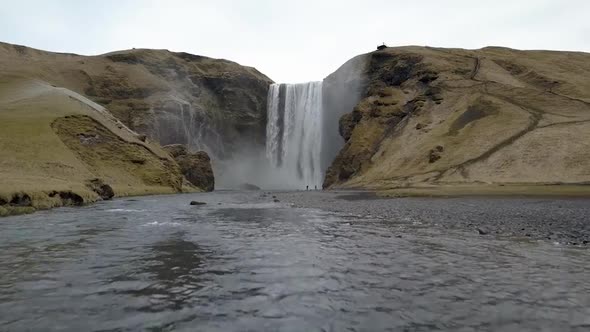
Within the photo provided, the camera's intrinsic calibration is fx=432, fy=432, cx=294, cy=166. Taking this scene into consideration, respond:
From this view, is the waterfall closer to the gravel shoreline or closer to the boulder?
the boulder

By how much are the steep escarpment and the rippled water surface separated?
331 feet

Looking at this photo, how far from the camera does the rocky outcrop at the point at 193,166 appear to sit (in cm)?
9219

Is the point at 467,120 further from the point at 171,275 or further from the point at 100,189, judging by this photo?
the point at 171,275

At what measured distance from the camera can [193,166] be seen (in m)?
93.2

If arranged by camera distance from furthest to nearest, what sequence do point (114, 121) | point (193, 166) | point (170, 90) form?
point (170, 90)
point (193, 166)
point (114, 121)

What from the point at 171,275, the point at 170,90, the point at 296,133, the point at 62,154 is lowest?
the point at 171,275

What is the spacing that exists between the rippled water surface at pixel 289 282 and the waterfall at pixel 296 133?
97.1 meters

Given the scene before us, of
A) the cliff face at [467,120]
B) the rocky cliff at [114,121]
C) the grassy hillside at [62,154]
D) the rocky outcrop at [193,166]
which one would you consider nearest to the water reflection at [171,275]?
the rocky cliff at [114,121]

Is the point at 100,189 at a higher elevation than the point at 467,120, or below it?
below

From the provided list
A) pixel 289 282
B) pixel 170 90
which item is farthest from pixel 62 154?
pixel 170 90

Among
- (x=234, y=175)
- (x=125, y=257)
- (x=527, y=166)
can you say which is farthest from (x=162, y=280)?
(x=234, y=175)

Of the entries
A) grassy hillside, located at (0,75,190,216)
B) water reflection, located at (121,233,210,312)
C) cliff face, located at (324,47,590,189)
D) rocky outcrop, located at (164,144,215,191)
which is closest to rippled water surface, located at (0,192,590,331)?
water reflection, located at (121,233,210,312)

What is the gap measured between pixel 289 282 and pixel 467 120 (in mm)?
76675

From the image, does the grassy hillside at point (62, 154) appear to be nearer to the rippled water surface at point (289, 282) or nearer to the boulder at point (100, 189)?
the boulder at point (100, 189)
